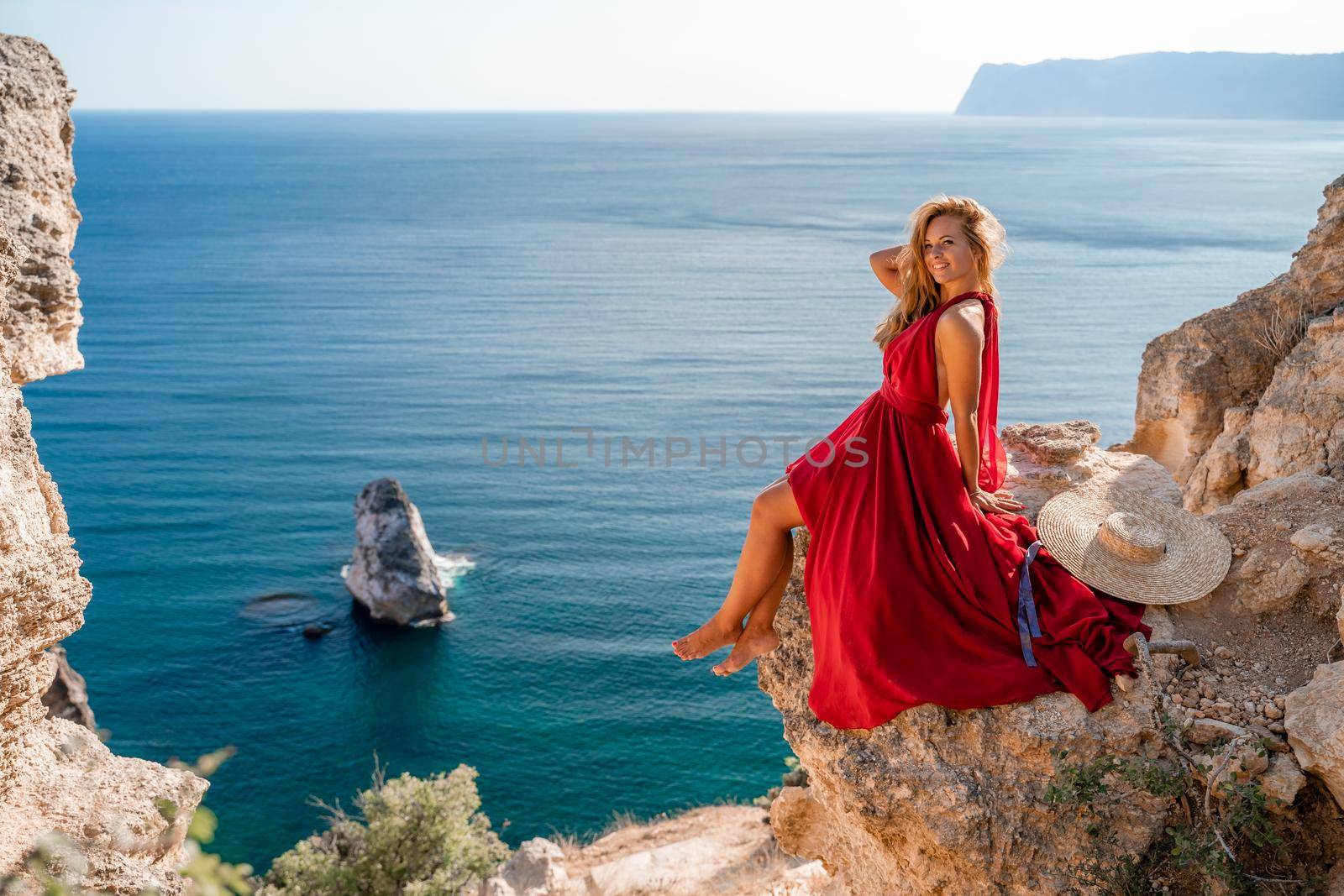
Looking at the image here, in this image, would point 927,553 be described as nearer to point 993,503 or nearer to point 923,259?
A: point 993,503

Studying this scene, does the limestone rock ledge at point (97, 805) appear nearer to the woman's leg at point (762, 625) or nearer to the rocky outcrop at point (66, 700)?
the woman's leg at point (762, 625)

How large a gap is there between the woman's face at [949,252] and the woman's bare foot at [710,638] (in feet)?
8.35

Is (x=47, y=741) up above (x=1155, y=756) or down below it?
below

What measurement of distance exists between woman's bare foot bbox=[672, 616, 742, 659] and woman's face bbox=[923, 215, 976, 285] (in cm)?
254

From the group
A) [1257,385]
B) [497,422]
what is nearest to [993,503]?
[1257,385]

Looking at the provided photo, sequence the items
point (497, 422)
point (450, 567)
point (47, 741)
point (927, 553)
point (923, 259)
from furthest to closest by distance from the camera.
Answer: point (497, 422) → point (450, 567) → point (923, 259) → point (47, 741) → point (927, 553)

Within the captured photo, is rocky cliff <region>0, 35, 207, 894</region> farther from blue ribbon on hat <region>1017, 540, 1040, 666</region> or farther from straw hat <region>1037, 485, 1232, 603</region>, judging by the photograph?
straw hat <region>1037, 485, 1232, 603</region>

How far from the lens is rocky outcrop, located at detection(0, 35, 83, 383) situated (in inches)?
304

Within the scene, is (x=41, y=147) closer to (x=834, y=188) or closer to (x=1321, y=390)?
(x=1321, y=390)

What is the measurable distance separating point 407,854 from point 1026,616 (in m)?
15.9

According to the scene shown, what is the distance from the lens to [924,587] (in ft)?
18.4

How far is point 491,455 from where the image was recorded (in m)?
50.1

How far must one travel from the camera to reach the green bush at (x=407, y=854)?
57.8 feet

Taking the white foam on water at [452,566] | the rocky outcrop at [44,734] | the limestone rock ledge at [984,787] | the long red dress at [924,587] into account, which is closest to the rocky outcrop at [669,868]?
the limestone rock ledge at [984,787]
